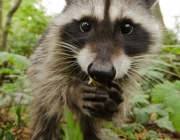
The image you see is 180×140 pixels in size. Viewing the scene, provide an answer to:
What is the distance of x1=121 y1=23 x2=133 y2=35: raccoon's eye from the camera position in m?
2.64

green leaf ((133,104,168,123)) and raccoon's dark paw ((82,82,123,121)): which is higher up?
raccoon's dark paw ((82,82,123,121))

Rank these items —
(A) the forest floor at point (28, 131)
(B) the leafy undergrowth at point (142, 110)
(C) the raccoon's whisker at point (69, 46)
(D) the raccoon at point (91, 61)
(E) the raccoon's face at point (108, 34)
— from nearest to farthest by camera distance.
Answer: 1. (B) the leafy undergrowth at point (142, 110)
2. (E) the raccoon's face at point (108, 34)
3. (D) the raccoon at point (91, 61)
4. (C) the raccoon's whisker at point (69, 46)
5. (A) the forest floor at point (28, 131)

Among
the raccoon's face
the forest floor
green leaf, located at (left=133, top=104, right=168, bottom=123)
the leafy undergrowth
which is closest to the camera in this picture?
the leafy undergrowth

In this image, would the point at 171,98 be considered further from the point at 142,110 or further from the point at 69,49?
the point at 69,49

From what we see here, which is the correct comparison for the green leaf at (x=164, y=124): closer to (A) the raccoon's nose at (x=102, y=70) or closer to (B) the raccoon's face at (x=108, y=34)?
(B) the raccoon's face at (x=108, y=34)

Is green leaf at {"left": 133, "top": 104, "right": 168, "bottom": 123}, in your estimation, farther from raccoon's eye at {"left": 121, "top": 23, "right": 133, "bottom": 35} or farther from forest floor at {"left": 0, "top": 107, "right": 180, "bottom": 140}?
raccoon's eye at {"left": 121, "top": 23, "right": 133, "bottom": 35}

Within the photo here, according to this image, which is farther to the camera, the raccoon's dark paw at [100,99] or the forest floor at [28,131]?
the forest floor at [28,131]

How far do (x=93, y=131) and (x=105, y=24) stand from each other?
4.60ft

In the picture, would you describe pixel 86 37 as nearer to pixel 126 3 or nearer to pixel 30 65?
pixel 126 3

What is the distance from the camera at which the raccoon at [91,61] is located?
93.7 inches

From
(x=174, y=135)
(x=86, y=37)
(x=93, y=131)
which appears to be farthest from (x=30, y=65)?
(x=174, y=135)

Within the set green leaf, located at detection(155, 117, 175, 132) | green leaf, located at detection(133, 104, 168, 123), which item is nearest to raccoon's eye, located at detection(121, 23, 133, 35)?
green leaf, located at detection(133, 104, 168, 123)

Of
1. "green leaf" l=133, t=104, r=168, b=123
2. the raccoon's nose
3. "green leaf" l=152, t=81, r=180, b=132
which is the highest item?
the raccoon's nose

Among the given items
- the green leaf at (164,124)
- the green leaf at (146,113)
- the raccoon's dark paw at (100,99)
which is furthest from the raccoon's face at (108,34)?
the green leaf at (164,124)
